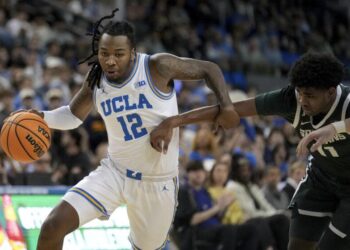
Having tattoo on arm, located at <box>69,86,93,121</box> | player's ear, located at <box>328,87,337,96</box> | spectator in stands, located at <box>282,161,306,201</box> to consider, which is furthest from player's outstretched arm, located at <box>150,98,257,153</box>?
spectator in stands, located at <box>282,161,306,201</box>

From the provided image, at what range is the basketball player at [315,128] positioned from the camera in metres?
5.54

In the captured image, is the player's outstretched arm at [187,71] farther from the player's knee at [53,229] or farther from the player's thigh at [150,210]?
the player's knee at [53,229]

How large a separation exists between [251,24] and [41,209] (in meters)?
13.4

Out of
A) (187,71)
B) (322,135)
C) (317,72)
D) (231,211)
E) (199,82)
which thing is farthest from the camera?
(199,82)

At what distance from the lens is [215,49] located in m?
18.8

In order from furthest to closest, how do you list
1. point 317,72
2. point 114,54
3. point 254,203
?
1. point 254,203
2. point 114,54
3. point 317,72

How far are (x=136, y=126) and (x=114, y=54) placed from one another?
57 centimetres

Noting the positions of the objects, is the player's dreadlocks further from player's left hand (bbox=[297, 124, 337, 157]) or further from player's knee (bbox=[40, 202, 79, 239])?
player's knee (bbox=[40, 202, 79, 239])

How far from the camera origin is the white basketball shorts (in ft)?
19.8

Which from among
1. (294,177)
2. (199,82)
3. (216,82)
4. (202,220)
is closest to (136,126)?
(216,82)

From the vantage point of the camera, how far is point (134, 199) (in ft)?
20.2

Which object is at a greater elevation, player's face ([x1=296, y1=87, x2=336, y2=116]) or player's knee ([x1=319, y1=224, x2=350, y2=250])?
player's face ([x1=296, y1=87, x2=336, y2=116])

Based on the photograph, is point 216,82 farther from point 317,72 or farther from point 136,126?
point 317,72

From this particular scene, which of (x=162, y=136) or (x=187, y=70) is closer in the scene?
(x=162, y=136)
